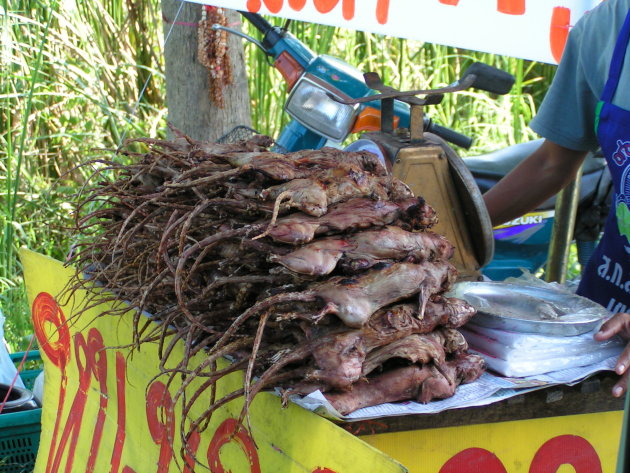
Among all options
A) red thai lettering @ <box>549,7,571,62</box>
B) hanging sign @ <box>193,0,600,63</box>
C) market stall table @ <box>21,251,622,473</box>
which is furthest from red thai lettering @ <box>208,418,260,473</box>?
red thai lettering @ <box>549,7,571,62</box>

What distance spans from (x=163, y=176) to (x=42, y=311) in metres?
1.17

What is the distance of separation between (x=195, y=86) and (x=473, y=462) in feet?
8.39

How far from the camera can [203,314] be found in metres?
1.67

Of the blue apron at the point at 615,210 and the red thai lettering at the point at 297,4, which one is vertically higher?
the red thai lettering at the point at 297,4

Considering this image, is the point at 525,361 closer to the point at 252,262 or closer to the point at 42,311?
the point at 252,262

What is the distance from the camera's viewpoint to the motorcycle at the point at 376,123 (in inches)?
98.3

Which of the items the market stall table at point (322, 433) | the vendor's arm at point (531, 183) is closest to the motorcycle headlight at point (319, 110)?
the vendor's arm at point (531, 183)

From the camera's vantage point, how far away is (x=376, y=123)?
301cm

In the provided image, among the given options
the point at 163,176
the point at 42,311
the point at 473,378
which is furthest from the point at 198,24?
the point at 473,378

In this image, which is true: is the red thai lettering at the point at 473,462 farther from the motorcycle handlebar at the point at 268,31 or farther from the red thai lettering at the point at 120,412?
the motorcycle handlebar at the point at 268,31

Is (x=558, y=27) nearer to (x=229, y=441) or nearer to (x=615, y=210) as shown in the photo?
(x=615, y=210)

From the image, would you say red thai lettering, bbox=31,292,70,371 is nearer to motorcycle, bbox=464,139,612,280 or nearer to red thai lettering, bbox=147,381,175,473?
red thai lettering, bbox=147,381,175,473

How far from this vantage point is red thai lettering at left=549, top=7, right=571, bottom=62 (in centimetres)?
292

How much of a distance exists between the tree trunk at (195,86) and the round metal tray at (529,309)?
206 cm
